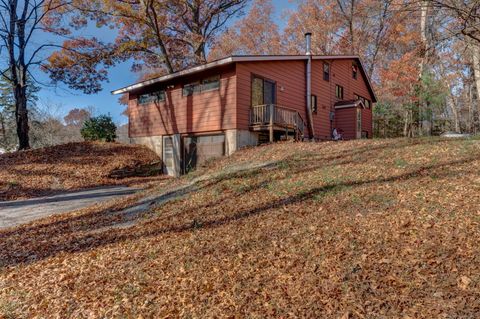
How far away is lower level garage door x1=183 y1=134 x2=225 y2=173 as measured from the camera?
14.0 meters

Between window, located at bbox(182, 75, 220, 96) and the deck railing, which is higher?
window, located at bbox(182, 75, 220, 96)

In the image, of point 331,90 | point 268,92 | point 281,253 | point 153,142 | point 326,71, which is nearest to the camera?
point 281,253

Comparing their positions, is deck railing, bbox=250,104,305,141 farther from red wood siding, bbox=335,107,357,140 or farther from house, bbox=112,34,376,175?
red wood siding, bbox=335,107,357,140

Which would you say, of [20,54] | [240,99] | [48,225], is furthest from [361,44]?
[48,225]

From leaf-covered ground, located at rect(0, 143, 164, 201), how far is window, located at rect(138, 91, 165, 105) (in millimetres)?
2756

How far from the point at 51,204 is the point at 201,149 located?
22.6 feet

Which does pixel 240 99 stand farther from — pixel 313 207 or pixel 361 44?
pixel 361 44

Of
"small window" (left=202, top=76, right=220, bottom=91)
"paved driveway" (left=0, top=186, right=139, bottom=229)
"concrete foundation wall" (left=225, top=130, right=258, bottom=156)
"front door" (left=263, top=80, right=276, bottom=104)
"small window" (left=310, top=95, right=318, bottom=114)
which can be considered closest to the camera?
"paved driveway" (left=0, top=186, right=139, bottom=229)

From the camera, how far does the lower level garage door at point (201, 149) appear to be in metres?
14.0

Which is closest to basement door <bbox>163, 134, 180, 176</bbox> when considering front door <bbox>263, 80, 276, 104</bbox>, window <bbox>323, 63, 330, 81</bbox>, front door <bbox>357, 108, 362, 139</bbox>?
front door <bbox>263, 80, 276, 104</bbox>

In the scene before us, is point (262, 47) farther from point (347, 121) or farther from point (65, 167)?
point (65, 167)

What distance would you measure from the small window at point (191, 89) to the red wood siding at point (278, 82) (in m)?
2.39

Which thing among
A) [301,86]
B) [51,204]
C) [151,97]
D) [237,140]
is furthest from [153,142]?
[301,86]

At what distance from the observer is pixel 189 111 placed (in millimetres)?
14977
